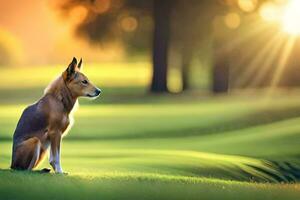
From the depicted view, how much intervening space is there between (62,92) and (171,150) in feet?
13.8

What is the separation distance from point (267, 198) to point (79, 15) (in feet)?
51.4

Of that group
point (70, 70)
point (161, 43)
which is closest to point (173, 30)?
point (161, 43)

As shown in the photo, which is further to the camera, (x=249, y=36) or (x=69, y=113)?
(x=249, y=36)

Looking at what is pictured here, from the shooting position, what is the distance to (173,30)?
2272cm

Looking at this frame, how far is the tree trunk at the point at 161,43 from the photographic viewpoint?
73.1 feet

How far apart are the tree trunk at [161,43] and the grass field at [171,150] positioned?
92cm

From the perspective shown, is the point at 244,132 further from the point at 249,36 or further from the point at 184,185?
the point at 249,36

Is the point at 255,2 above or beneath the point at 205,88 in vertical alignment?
above

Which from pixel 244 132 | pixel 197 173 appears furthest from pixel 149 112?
pixel 197 173

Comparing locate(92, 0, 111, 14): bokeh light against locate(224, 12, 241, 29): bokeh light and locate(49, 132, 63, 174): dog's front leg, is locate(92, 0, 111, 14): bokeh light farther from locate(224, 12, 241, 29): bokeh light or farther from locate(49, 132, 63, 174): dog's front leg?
locate(49, 132, 63, 174): dog's front leg

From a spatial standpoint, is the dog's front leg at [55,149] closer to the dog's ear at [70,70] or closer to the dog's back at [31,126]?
the dog's back at [31,126]

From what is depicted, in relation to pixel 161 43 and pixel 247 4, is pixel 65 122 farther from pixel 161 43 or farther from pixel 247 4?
pixel 247 4

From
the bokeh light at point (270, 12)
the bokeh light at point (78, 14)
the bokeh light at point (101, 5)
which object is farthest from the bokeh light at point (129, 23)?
the bokeh light at point (270, 12)

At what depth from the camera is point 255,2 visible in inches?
894
